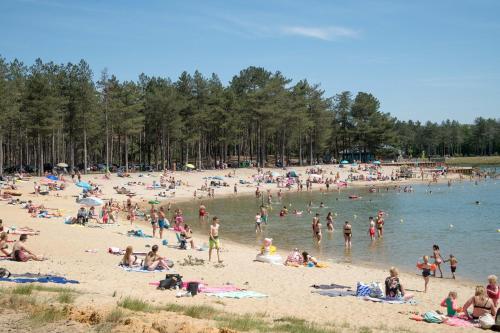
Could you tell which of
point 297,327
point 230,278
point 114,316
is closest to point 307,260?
point 230,278

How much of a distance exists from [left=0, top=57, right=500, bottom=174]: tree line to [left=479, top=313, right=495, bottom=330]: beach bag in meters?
42.6

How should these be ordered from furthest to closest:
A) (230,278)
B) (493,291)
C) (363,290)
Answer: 1. (230,278)
2. (363,290)
3. (493,291)

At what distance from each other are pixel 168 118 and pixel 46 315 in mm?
56274

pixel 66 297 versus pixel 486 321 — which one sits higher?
pixel 66 297

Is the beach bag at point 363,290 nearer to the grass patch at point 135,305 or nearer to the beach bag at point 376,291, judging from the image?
the beach bag at point 376,291

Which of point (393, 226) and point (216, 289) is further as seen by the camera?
point (393, 226)

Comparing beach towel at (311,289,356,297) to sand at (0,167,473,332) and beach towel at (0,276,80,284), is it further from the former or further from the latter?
beach towel at (0,276,80,284)

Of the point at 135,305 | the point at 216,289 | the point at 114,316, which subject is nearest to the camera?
the point at 114,316

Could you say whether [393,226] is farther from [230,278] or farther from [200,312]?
[200,312]

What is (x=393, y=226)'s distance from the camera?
109ft

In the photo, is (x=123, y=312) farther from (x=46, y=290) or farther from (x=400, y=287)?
(x=400, y=287)

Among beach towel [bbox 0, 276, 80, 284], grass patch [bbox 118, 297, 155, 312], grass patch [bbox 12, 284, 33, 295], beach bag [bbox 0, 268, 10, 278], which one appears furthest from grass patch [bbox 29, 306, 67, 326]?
beach bag [bbox 0, 268, 10, 278]

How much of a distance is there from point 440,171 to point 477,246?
64.6m

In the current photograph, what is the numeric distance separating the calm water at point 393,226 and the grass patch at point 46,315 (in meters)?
14.9
